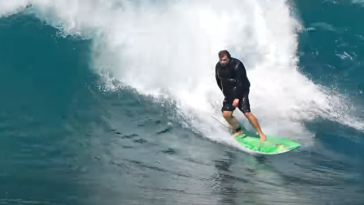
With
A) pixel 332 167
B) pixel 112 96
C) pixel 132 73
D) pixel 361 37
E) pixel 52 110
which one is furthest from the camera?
pixel 361 37

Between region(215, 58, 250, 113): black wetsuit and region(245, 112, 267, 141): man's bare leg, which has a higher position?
region(215, 58, 250, 113): black wetsuit

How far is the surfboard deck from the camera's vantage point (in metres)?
8.18

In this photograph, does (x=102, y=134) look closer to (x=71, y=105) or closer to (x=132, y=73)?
(x=71, y=105)

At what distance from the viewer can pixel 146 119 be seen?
30.5 feet

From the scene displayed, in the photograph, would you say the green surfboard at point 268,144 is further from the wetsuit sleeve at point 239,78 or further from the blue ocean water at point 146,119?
the wetsuit sleeve at point 239,78

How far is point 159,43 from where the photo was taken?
12.0 meters

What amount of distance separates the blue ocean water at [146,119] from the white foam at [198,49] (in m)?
0.04

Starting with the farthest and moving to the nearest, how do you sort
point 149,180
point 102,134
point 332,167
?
point 102,134 < point 332,167 < point 149,180

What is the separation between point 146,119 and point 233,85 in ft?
5.56

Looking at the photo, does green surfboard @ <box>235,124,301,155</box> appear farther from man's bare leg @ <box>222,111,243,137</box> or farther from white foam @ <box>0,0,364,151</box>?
white foam @ <box>0,0,364,151</box>

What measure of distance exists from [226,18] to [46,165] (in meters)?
6.47

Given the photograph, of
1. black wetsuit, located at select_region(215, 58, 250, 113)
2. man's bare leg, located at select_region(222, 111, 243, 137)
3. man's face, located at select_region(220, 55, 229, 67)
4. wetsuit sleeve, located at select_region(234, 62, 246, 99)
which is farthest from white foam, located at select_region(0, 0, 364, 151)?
man's face, located at select_region(220, 55, 229, 67)

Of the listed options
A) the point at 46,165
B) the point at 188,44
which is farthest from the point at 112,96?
the point at 46,165

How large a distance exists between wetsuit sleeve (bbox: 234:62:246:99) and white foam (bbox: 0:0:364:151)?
1.11 metres
